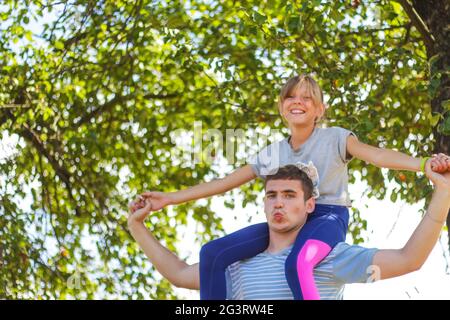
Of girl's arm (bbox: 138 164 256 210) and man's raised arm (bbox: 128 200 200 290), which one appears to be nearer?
man's raised arm (bbox: 128 200 200 290)

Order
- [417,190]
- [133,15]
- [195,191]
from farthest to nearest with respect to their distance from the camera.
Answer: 1. [133,15]
2. [417,190]
3. [195,191]

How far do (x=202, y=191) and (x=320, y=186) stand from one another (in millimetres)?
629

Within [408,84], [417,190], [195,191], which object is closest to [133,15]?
[408,84]

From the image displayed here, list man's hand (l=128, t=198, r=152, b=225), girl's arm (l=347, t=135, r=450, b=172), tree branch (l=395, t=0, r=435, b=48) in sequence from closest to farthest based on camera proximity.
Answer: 1. girl's arm (l=347, t=135, r=450, b=172)
2. man's hand (l=128, t=198, r=152, b=225)
3. tree branch (l=395, t=0, r=435, b=48)

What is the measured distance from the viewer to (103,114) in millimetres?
10297

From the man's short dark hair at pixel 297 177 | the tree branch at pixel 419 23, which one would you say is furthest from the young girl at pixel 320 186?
the tree branch at pixel 419 23

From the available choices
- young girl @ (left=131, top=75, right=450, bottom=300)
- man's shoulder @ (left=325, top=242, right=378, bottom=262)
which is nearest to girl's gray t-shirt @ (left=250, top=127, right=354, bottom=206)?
young girl @ (left=131, top=75, right=450, bottom=300)

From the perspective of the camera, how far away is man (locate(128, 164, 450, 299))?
3742 millimetres

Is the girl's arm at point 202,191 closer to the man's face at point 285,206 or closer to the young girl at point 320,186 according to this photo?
the young girl at point 320,186

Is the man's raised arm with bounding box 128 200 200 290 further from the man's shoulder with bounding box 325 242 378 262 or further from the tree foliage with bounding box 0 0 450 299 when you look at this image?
the tree foliage with bounding box 0 0 450 299

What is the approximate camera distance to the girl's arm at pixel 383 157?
4.05 metres

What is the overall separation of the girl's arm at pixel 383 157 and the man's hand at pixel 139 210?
3.30ft
